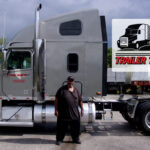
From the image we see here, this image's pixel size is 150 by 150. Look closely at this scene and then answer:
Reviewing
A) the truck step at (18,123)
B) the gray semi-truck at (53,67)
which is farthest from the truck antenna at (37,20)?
the truck step at (18,123)

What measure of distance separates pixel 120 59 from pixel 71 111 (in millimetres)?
2701

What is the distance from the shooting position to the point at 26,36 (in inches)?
316

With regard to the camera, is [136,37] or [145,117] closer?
[145,117]

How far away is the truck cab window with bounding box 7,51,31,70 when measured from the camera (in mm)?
7980

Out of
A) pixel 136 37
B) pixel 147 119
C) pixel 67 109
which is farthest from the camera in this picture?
pixel 136 37

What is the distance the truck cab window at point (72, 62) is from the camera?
308 inches

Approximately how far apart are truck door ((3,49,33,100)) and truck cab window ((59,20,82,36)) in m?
1.20

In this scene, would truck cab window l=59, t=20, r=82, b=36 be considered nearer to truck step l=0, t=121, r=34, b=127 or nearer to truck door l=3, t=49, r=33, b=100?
truck door l=3, t=49, r=33, b=100

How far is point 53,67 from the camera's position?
7.80 m

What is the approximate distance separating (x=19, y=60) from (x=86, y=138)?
3121 mm

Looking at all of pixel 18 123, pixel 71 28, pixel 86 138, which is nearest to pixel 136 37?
pixel 71 28

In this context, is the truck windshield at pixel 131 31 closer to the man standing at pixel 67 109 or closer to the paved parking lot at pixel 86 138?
the man standing at pixel 67 109

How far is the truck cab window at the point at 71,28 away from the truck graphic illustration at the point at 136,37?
1421 mm

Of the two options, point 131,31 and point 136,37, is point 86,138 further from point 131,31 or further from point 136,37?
point 131,31
